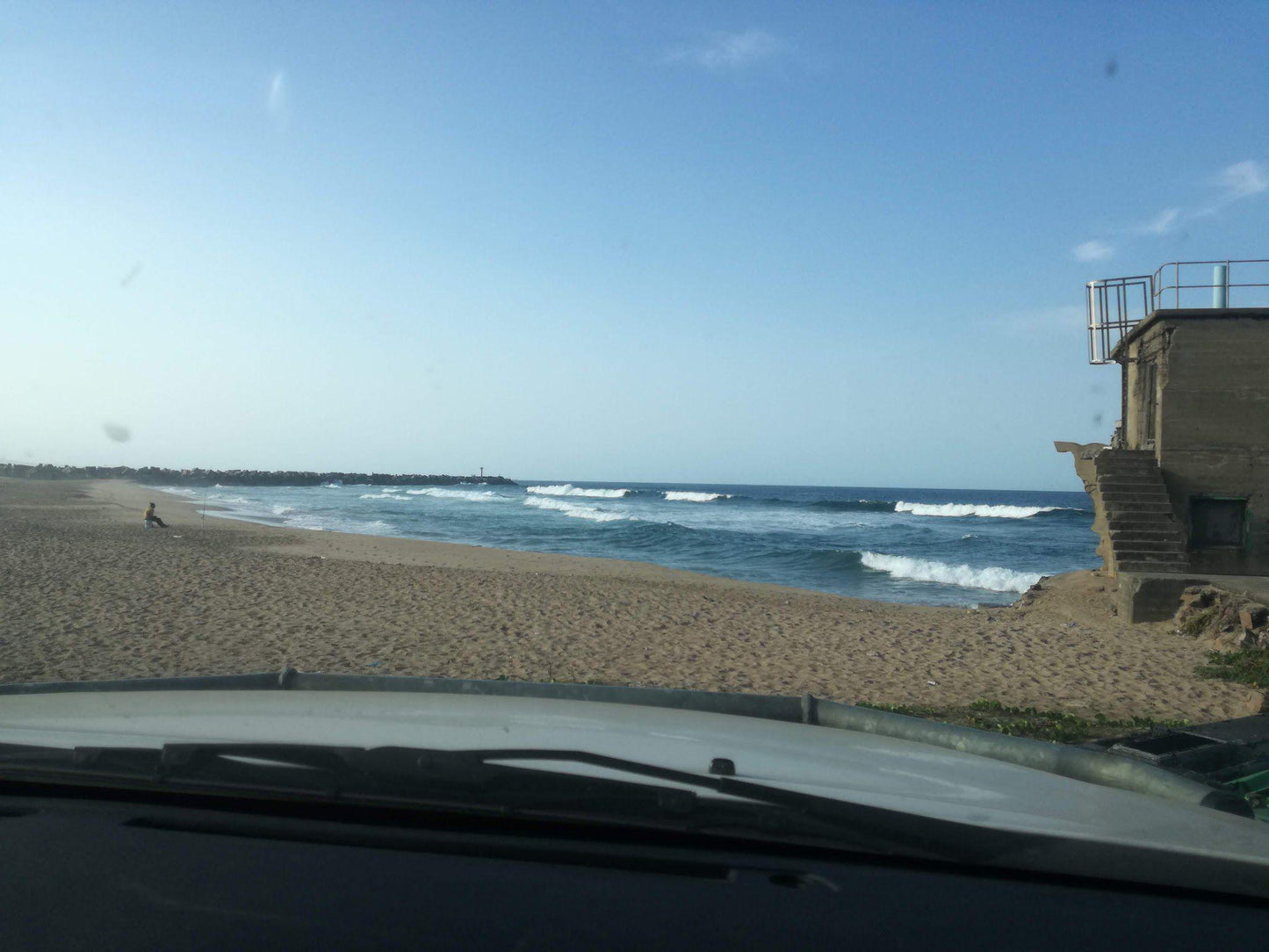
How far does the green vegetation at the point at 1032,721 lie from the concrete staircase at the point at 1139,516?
7201 millimetres

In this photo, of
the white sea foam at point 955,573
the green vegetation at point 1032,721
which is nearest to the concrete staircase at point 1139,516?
the green vegetation at point 1032,721

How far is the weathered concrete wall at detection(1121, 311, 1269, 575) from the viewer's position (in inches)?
526

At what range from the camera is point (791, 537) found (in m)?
34.8

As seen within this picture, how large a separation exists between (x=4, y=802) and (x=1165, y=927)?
2.21 metres

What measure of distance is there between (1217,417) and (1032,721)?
386 inches

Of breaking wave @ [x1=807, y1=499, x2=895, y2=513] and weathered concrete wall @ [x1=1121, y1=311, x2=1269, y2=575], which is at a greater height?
weathered concrete wall @ [x1=1121, y1=311, x2=1269, y2=575]

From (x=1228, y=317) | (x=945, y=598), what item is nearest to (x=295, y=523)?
(x=945, y=598)

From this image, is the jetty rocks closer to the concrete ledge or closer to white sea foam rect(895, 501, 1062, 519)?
white sea foam rect(895, 501, 1062, 519)

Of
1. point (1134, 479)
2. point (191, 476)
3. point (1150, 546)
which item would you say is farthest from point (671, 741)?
point (191, 476)

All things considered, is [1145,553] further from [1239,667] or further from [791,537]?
[791,537]

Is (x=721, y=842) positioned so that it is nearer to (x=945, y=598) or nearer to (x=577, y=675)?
(x=577, y=675)

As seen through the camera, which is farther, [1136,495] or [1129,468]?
[1129,468]

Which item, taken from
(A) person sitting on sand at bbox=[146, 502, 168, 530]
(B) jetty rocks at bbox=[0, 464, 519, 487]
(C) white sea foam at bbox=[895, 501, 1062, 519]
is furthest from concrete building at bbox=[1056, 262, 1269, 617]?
(B) jetty rocks at bbox=[0, 464, 519, 487]

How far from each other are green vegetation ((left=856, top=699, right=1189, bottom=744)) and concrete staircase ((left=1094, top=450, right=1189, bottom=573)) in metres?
7.20
